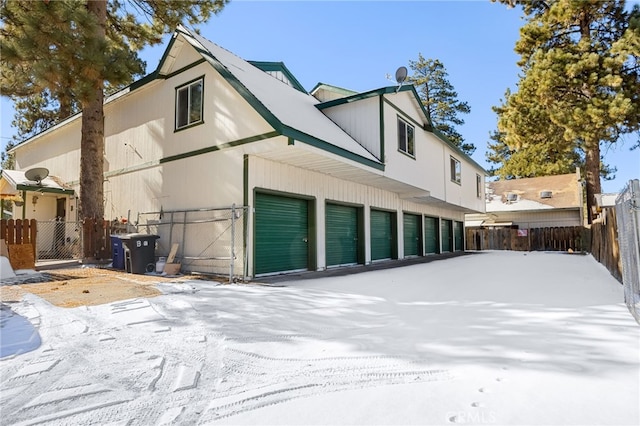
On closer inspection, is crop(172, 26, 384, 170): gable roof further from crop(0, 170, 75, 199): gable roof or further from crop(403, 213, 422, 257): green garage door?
crop(0, 170, 75, 199): gable roof

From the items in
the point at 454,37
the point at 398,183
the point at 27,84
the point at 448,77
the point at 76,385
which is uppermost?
the point at 448,77

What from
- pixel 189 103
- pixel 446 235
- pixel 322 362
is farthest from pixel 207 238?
pixel 446 235

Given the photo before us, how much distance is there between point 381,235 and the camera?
1348cm

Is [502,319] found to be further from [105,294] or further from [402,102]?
[402,102]

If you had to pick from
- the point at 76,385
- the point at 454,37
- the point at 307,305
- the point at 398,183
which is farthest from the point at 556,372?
the point at 454,37

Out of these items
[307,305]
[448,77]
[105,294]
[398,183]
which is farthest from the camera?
[448,77]

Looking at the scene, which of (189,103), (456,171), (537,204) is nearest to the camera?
(189,103)

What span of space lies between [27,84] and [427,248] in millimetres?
17009

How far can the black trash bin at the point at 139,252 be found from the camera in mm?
8844

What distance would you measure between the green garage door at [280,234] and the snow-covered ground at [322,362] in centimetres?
309

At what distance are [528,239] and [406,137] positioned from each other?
1619 cm

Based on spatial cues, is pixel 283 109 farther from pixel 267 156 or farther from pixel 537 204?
pixel 537 204

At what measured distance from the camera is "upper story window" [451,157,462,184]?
59.2 feet

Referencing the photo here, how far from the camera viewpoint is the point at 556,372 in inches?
108
